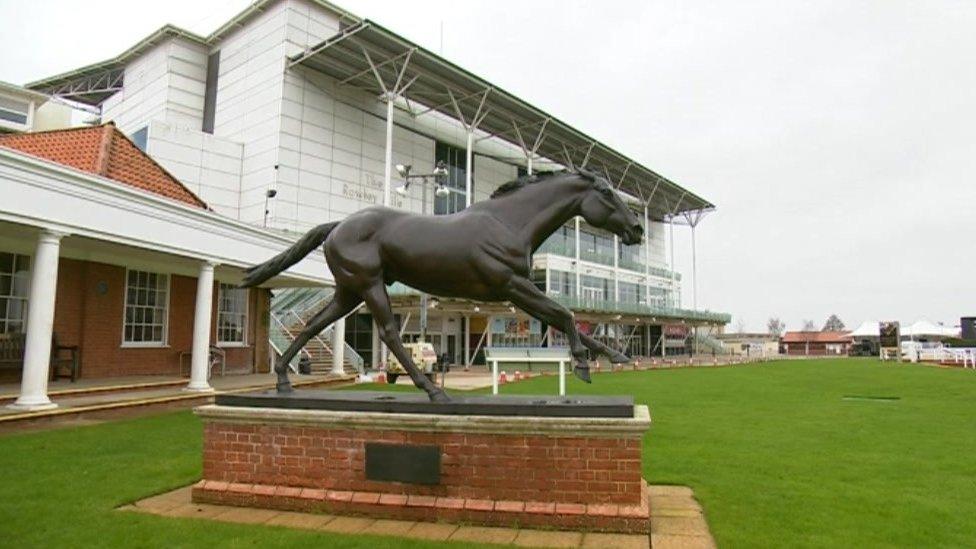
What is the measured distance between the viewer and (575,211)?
209 inches

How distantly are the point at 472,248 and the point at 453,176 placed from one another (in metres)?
34.3

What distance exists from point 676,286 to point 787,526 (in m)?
56.6

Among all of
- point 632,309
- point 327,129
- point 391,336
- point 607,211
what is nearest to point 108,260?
point 391,336

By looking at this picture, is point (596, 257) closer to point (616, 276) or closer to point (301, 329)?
point (616, 276)

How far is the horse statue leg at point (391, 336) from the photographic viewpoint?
5070mm

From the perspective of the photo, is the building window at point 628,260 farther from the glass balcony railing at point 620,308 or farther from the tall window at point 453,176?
the tall window at point 453,176

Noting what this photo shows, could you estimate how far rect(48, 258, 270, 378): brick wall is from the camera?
540 inches

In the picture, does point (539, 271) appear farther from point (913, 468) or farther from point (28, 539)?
point (28, 539)

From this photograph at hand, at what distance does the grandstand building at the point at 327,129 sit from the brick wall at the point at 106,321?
6.50 metres

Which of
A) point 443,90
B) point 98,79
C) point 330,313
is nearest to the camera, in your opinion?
point 330,313

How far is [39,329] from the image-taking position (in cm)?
1005

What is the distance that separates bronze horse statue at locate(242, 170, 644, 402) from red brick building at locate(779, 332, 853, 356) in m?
84.9

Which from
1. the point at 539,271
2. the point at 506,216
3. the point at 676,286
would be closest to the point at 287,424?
the point at 506,216

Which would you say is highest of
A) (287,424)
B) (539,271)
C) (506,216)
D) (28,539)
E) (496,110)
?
(496,110)
